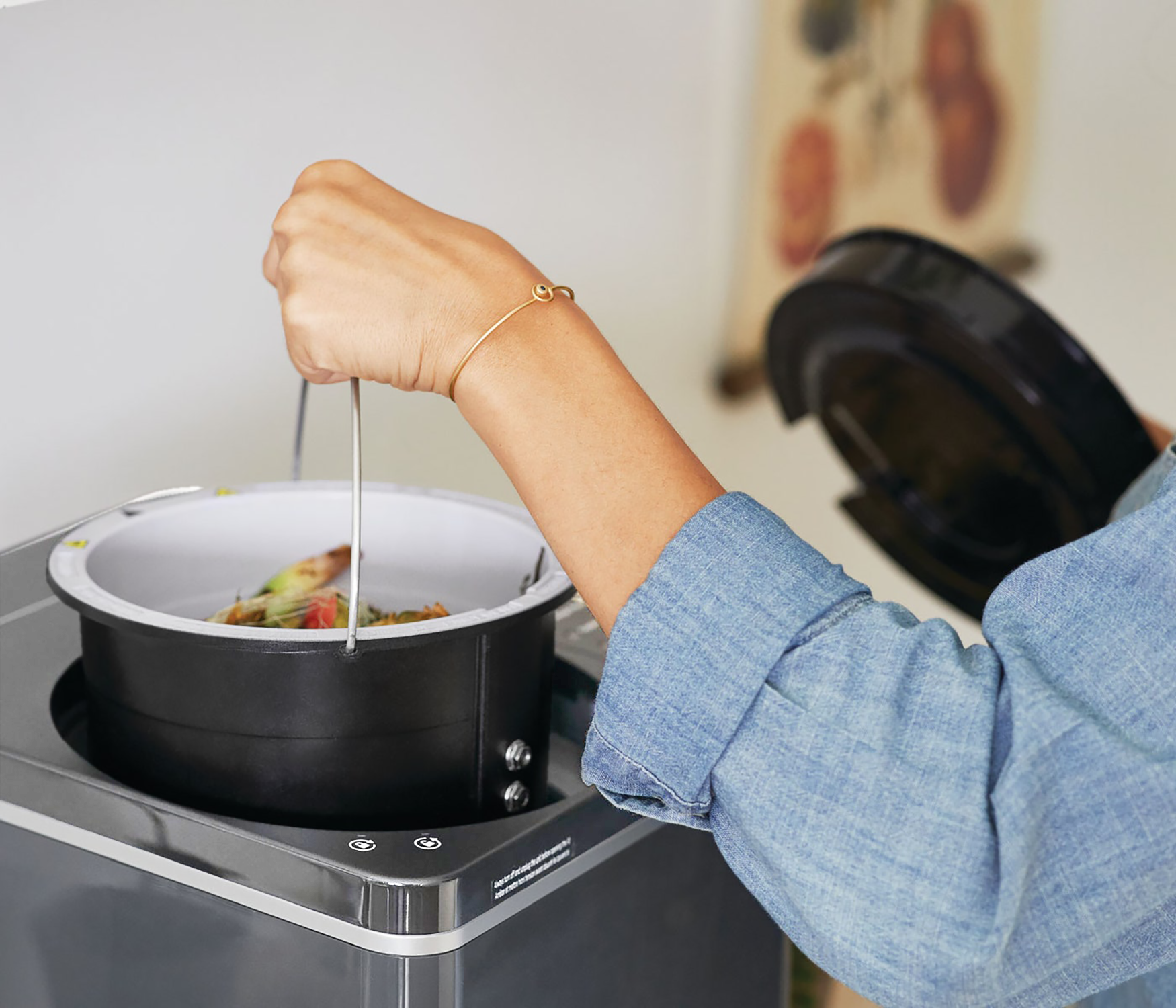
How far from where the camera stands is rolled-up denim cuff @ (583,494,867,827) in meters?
0.54

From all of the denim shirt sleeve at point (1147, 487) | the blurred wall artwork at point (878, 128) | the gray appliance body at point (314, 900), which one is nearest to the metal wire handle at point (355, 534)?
the gray appliance body at point (314, 900)

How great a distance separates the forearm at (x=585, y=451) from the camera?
565 millimetres

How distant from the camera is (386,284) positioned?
→ 1.98 ft

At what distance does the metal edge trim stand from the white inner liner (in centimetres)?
16

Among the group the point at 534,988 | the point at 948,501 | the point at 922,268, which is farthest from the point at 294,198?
the point at 948,501

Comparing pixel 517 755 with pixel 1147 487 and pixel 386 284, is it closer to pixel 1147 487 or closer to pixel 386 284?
pixel 386 284

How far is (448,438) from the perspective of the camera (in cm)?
142

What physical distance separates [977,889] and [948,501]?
2.96 feet

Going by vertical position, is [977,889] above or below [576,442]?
below

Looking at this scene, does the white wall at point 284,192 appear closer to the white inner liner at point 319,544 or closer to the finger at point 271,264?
the white inner liner at point 319,544

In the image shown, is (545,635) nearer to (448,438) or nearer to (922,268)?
(922,268)

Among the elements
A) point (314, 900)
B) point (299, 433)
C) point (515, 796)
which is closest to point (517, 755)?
point (515, 796)

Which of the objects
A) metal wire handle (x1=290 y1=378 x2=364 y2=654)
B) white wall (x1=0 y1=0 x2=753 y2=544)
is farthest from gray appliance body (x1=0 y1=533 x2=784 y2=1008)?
white wall (x1=0 y1=0 x2=753 y2=544)

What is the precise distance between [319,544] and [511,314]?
1.15 ft
